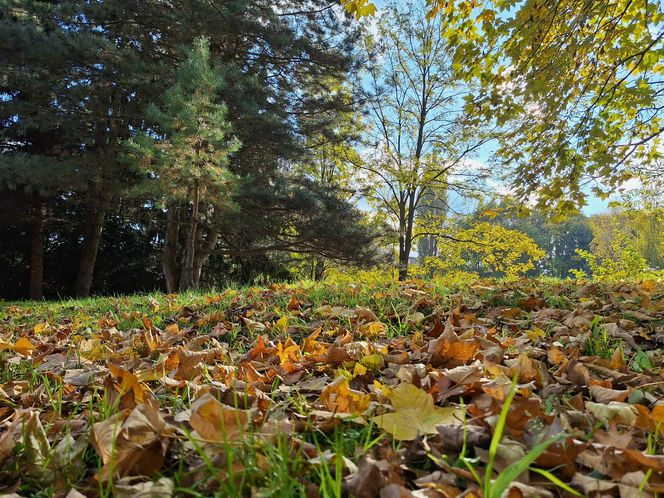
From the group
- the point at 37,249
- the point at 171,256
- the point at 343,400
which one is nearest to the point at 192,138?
the point at 171,256

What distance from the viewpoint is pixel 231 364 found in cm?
159

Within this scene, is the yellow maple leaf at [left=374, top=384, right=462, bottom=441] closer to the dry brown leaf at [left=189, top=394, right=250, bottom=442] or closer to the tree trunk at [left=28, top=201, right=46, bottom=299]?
the dry brown leaf at [left=189, top=394, right=250, bottom=442]

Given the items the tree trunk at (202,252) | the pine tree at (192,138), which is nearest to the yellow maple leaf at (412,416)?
the pine tree at (192,138)

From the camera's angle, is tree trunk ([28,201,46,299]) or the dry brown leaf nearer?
the dry brown leaf

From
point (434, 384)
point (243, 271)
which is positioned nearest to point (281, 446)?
point (434, 384)

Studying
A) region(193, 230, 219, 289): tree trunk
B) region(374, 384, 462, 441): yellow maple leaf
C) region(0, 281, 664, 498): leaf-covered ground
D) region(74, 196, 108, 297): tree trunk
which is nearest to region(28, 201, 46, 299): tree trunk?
region(74, 196, 108, 297): tree trunk

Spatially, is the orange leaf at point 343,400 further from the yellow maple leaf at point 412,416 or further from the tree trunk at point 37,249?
the tree trunk at point 37,249

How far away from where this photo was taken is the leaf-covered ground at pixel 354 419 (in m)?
0.70

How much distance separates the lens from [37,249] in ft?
40.5

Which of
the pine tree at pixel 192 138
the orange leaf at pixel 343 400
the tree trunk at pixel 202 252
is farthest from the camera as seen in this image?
the tree trunk at pixel 202 252

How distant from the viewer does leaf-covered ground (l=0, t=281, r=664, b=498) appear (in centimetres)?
70

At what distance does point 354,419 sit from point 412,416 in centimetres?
13

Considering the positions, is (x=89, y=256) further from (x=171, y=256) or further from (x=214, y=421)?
(x=214, y=421)

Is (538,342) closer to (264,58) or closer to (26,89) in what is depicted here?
(264,58)
